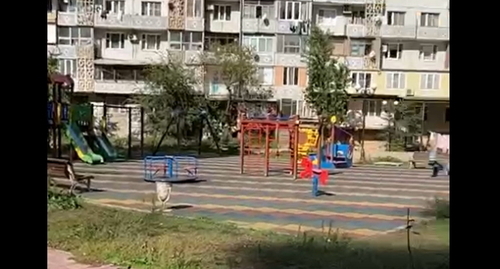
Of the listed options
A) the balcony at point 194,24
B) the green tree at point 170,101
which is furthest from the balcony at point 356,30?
the green tree at point 170,101

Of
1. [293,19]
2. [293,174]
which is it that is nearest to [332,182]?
[293,174]

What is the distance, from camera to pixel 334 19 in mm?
39188

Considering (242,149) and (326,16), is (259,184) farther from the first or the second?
(326,16)

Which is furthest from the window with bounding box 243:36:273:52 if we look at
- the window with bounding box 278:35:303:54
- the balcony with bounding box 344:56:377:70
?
the balcony with bounding box 344:56:377:70

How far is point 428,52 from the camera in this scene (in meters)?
39.4

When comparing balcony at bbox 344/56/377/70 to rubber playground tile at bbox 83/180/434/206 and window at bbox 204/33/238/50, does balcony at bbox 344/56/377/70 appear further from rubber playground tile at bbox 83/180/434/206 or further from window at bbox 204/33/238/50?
rubber playground tile at bbox 83/180/434/206

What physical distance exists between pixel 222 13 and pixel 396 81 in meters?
9.87

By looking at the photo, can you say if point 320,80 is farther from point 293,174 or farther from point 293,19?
point 293,174

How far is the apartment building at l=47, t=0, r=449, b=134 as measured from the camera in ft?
121

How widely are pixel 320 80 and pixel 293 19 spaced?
914cm

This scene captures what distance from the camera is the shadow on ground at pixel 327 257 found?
6520 millimetres

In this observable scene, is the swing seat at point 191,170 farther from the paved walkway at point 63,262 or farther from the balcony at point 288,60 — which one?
the balcony at point 288,60

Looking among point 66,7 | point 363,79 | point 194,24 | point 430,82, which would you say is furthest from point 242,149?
point 430,82

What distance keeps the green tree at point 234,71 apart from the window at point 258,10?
3039 millimetres
